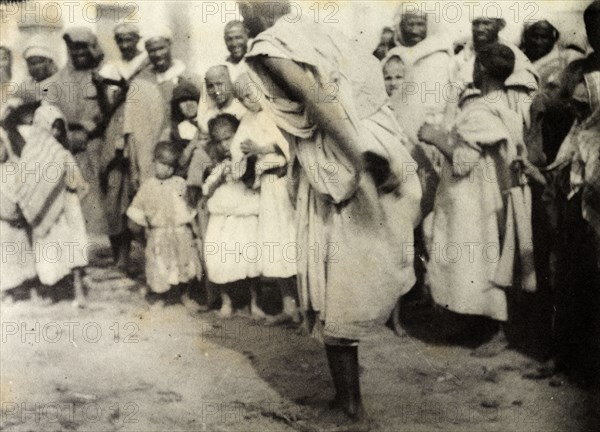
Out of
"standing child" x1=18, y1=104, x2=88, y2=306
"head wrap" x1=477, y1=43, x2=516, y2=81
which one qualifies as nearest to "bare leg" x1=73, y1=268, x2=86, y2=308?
"standing child" x1=18, y1=104, x2=88, y2=306

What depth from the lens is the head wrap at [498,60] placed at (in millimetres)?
3203

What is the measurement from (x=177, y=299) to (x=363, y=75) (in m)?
1.37

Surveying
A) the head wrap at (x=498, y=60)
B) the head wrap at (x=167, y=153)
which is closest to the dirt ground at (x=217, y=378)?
the head wrap at (x=167, y=153)

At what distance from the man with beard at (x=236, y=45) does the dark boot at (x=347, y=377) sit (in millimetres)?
1328

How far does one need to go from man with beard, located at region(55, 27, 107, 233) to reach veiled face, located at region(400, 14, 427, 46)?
4.65 feet

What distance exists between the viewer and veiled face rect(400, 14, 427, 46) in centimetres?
322

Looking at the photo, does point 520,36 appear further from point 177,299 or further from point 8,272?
point 8,272

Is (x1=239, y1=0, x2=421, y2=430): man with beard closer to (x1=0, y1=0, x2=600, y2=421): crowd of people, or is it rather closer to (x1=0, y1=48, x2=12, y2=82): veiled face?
(x1=0, y1=0, x2=600, y2=421): crowd of people

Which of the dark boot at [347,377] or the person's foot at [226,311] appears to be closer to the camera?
the dark boot at [347,377]

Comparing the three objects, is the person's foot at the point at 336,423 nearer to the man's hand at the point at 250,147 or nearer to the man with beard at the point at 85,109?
the man's hand at the point at 250,147

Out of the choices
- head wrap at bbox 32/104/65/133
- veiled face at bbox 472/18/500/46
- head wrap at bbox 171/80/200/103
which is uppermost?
veiled face at bbox 472/18/500/46

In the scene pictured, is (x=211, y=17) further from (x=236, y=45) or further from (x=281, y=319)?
(x=281, y=319)

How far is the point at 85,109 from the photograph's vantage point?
11.4 feet

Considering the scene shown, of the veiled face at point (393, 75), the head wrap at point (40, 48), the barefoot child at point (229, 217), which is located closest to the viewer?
the veiled face at point (393, 75)
